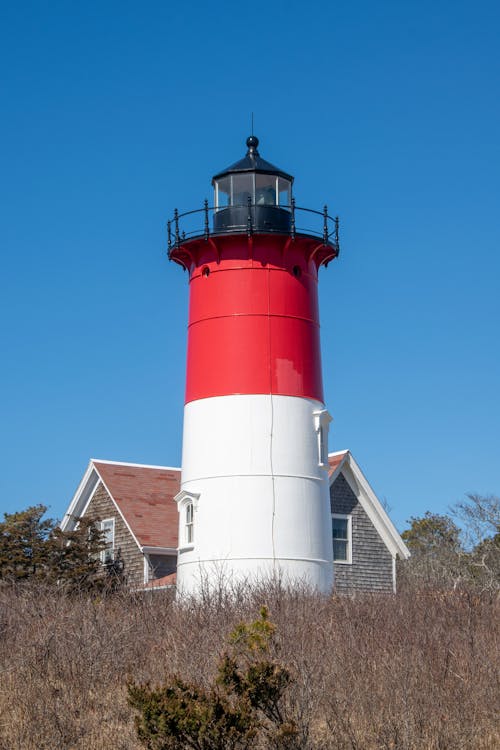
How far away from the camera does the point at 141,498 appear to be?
28594 mm

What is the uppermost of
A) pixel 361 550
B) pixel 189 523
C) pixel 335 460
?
pixel 335 460

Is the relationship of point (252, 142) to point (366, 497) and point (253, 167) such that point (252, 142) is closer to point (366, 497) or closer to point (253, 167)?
point (253, 167)

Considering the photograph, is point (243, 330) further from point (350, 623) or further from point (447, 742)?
point (447, 742)

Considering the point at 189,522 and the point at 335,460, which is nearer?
the point at 189,522

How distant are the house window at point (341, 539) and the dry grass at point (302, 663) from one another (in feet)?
24.4

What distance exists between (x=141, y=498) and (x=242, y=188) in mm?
8844

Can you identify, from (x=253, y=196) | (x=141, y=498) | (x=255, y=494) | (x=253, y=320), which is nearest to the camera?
(x=255, y=494)

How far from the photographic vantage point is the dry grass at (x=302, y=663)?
40.9 feet

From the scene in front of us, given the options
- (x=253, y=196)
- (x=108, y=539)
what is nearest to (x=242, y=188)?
(x=253, y=196)

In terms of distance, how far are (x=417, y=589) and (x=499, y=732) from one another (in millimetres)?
8609

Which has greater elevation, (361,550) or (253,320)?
(253,320)

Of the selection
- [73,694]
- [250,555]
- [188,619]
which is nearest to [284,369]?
[250,555]

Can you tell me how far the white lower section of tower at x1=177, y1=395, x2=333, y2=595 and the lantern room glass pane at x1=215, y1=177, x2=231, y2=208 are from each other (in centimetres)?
424

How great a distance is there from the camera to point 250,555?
21.5m
